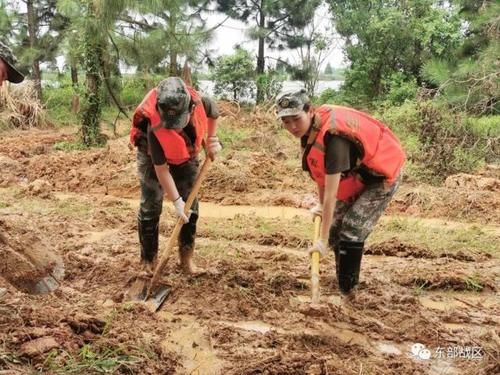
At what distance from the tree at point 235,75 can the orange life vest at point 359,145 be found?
42.8 ft

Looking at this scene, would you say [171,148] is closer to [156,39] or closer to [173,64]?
[156,39]

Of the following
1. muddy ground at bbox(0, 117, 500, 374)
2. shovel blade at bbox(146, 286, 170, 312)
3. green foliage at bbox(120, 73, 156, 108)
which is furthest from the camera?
green foliage at bbox(120, 73, 156, 108)

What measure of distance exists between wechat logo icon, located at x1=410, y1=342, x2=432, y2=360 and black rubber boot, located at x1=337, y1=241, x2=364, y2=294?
555 millimetres

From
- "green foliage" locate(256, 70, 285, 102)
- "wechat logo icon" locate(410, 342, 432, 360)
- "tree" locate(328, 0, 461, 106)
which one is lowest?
"wechat logo icon" locate(410, 342, 432, 360)

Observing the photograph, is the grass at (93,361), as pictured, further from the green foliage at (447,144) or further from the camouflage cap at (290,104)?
the green foliage at (447,144)

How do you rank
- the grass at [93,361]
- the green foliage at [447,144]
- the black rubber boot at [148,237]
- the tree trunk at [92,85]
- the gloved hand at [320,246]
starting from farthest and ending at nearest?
the tree trunk at [92,85] < the green foliage at [447,144] < the black rubber boot at [148,237] < the gloved hand at [320,246] < the grass at [93,361]

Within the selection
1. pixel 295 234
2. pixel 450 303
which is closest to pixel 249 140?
pixel 295 234

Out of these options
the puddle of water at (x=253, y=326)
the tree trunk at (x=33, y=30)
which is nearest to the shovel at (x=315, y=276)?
the puddle of water at (x=253, y=326)

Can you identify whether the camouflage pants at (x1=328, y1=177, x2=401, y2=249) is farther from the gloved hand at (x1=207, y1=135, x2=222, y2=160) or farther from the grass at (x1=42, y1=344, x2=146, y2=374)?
the grass at (x1=42, y1=344, x2=146, y2=374)

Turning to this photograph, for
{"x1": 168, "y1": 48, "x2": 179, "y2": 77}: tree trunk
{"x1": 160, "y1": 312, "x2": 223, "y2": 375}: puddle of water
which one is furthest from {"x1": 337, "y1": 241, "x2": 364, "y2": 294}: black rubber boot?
{"x1": 168, "y1": 48, "x2": 179, "y2": 77}: tree trunk

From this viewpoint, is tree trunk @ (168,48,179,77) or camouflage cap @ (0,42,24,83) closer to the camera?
camouflage cap @ (0,42,24,83)

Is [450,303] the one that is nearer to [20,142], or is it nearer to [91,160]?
[91,160]

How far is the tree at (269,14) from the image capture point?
1542 centimetres

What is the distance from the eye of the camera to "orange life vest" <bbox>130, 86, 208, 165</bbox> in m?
3.40
